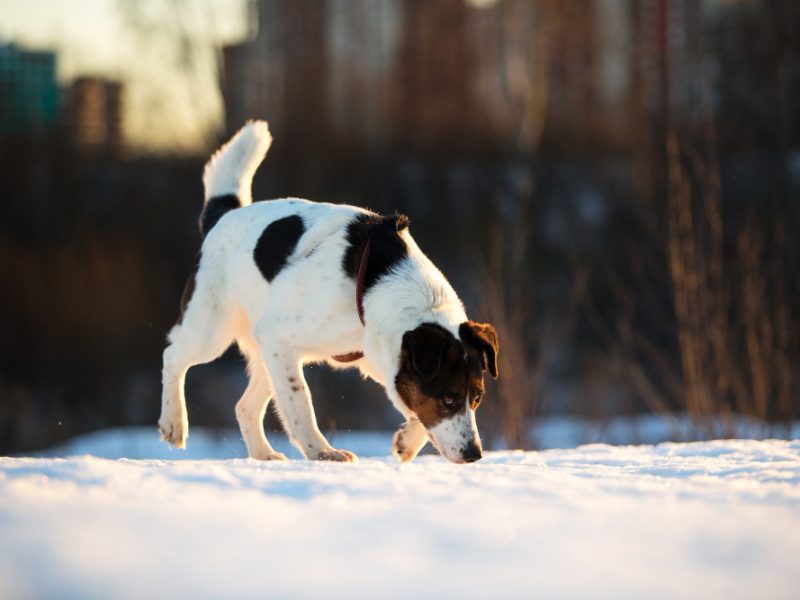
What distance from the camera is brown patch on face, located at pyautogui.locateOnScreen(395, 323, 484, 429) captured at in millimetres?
3920

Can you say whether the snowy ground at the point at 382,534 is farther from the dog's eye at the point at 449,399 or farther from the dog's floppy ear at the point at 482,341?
the dog's floppy ear at the point at 482,341

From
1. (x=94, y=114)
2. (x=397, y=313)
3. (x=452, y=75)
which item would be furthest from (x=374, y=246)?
(x=452, y=75)

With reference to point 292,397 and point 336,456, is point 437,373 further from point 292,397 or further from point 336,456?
point 292,397

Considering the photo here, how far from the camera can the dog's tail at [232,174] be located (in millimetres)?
5434

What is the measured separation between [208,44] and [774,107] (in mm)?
9035

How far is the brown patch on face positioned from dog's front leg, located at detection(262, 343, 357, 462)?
0.54 meters

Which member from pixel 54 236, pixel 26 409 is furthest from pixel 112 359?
pixel 54 236

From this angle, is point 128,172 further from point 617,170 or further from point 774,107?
point 774,107

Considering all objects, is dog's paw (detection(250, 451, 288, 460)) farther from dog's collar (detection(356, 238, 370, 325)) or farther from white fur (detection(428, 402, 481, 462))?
white fur (detection(428, 402, 481, 462))

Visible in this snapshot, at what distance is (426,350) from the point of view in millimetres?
3922

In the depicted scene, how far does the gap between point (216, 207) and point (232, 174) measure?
0.71ft

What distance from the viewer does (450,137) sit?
19172mm

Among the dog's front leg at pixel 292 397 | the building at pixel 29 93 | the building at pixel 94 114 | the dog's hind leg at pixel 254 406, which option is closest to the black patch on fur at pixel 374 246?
the dog's front leg at pixel 292 397

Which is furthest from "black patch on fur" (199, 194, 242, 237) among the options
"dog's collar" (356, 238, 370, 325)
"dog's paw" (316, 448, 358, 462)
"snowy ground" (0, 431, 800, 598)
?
"snowy ground" (0, 431, 800, 598)
